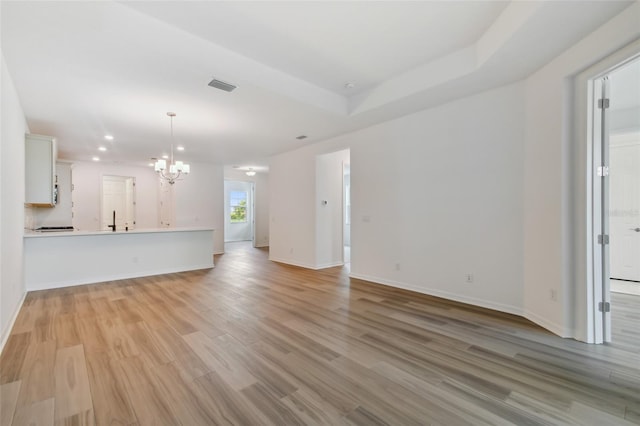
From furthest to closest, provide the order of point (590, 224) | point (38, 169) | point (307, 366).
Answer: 1. point (38, 169)
2. point (590, 224)
3. point (307, 366)

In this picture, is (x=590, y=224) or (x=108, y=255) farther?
(x=108, y=255)

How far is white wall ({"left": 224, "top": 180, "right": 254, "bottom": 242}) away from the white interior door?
10585 millimetres

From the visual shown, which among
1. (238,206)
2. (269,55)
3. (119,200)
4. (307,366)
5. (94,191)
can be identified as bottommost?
(307,366)

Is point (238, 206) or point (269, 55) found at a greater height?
point (269, 55)

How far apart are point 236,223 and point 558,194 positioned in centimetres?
1124

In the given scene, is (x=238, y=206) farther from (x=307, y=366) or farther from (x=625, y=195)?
(x=625, y=195)

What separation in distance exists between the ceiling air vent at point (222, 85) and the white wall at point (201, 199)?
575cm

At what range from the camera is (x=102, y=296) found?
169 inches

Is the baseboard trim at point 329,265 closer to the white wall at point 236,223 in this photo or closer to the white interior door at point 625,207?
the white interior door at point 625,207

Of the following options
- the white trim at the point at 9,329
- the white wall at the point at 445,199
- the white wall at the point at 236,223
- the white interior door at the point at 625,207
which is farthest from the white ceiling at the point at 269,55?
the white wall at the point at 236,223

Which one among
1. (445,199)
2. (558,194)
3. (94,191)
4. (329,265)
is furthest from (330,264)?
(94,191)

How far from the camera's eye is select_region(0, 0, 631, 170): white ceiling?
2.38 meters

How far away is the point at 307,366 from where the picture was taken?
2.29 metres

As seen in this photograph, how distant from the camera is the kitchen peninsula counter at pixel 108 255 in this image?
4.66 metres
